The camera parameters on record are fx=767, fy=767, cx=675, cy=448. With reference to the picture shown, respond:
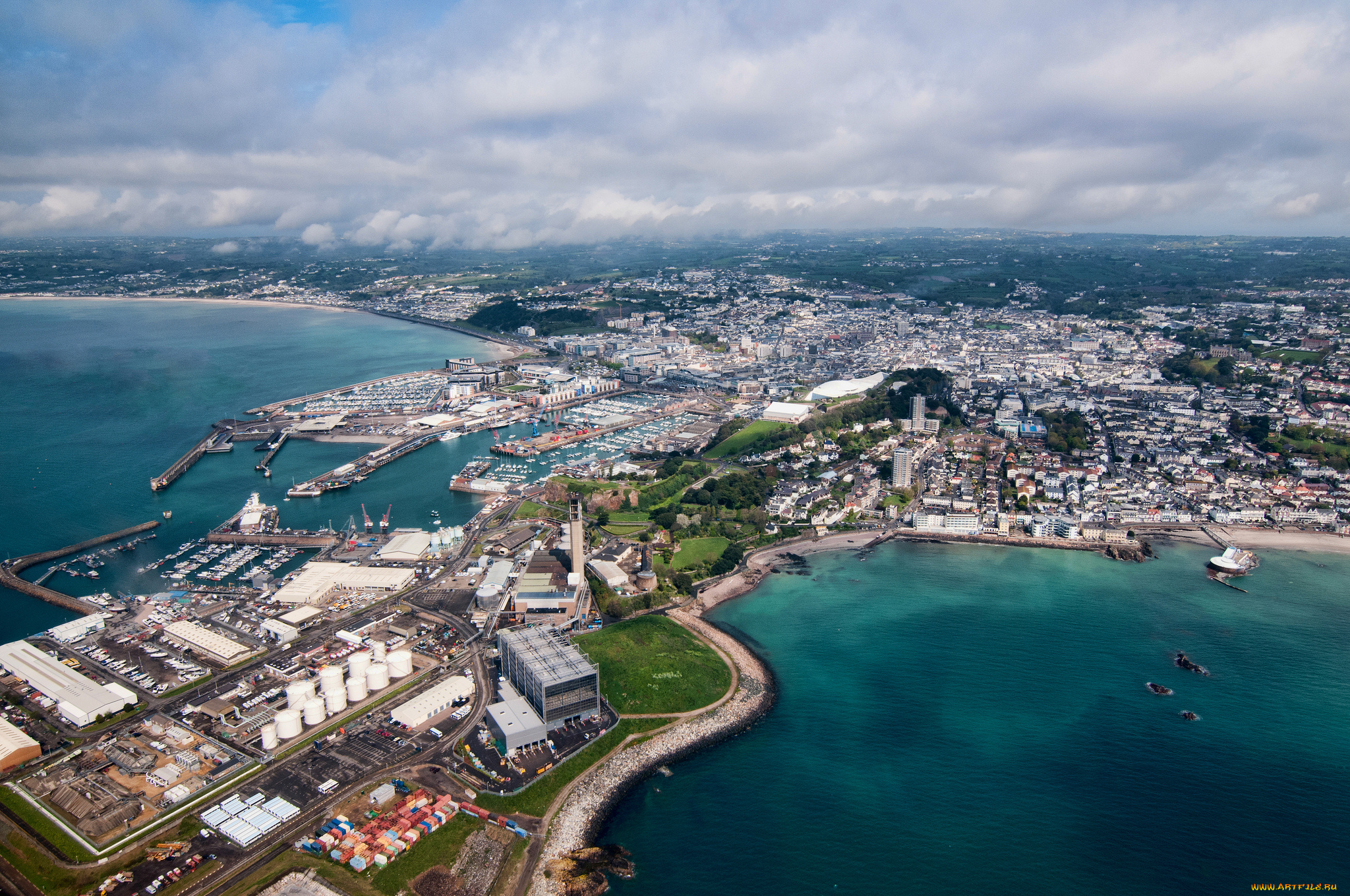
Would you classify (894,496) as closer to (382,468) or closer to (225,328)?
(382,468)

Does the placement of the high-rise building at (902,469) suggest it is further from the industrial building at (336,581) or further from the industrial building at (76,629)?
the industrial building at (76,629)

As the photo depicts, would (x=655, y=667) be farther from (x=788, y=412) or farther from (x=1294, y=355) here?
(x=1294, y=355)

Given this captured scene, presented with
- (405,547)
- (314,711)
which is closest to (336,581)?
(405,547)

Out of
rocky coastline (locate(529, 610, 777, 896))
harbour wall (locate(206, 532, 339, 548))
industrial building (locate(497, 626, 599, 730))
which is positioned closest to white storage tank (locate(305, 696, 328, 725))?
industrial building (locate(497, 626, 599, 730))

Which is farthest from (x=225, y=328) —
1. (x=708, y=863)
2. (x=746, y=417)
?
(x=708, y=863)

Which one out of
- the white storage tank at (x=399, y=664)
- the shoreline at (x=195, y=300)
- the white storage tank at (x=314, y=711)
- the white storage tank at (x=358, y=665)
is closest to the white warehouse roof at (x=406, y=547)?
the white storage tank at (x=399, y=664)

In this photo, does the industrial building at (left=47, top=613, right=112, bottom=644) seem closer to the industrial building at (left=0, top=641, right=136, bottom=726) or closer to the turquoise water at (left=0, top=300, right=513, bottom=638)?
the industrial building at (left=0, top=641, right=136, bottom=726)
